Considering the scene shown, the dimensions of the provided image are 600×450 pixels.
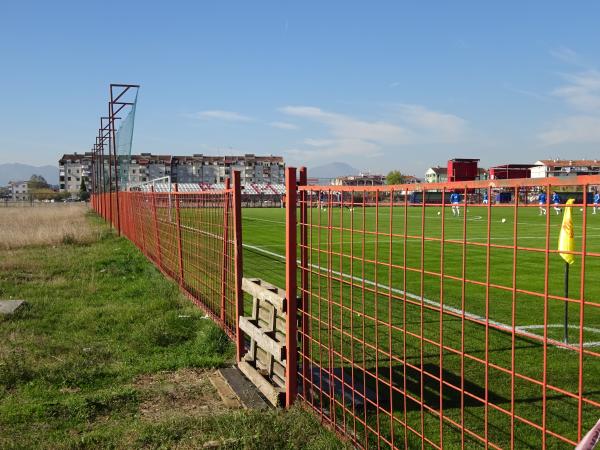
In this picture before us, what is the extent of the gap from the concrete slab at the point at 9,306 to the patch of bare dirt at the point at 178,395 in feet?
11.4

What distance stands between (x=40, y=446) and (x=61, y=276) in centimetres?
838

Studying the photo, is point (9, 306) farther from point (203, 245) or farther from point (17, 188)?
point (17, 188)

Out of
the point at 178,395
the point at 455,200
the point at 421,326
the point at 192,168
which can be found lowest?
the point at 178,395

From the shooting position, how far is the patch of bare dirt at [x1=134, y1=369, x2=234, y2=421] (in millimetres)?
4804

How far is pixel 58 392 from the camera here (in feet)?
17.0

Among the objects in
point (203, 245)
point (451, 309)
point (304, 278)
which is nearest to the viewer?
point (304, 278)

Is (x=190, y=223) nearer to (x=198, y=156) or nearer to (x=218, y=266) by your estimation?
(x=218, y=266)

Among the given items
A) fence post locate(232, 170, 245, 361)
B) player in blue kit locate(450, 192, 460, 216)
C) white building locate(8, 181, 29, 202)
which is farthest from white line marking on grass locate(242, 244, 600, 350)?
white building locate(8, 181, 29, 202)

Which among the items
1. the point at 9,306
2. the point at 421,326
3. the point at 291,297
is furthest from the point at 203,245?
the point at 421,326

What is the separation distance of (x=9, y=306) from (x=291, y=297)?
18.5ft

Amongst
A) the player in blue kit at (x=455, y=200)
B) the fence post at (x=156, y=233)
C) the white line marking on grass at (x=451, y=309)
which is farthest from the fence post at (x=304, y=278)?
the fence post at (x=156, y=233)

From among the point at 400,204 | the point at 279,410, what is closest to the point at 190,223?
the point at 279,410

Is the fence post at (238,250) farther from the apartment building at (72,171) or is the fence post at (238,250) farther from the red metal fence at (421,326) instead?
the apartment building at (72,171)

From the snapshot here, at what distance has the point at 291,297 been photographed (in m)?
4.61
